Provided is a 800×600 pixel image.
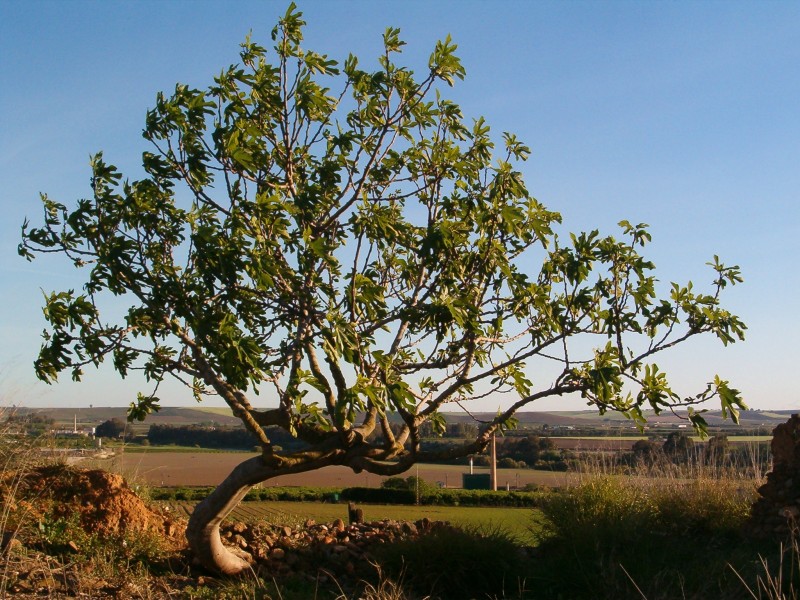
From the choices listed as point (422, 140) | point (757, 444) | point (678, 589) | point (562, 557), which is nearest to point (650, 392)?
point (678, 589)

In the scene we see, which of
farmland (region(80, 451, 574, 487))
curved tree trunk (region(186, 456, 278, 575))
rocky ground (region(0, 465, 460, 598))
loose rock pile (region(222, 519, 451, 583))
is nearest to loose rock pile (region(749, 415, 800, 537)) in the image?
farmland (region(80, 451, 574, 487))

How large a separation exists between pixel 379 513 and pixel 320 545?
200 inches

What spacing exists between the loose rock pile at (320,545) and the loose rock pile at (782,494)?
4.19m

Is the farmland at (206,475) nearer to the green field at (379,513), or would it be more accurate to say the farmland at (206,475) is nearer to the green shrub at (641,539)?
the green field at (379,513)

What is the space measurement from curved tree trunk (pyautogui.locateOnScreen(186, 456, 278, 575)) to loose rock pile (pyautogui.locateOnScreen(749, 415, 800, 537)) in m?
6.42

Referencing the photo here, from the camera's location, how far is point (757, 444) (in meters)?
15.6

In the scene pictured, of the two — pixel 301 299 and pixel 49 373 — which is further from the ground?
pixel 301 299

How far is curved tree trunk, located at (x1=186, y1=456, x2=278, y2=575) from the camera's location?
8273 millimetres

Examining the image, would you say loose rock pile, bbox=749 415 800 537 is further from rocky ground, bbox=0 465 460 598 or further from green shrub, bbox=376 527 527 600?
rocky ground, bbox=0 465 460 598

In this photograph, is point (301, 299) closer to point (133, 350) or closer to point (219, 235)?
point (219, 235)

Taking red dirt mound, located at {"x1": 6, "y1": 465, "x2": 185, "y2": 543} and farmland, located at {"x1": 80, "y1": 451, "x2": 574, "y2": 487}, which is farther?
farmland, located at {"x1": 80, "y1": 451, "x2": 574, "y2": 487}

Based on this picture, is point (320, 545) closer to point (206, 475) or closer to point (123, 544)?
point (123, 544)

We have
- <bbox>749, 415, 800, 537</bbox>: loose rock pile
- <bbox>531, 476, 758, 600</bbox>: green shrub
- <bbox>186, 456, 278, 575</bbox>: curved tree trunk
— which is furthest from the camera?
<bbox>749, 415, 800, 537</bbox>: loose rock pile

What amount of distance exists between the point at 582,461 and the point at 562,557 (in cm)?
516
